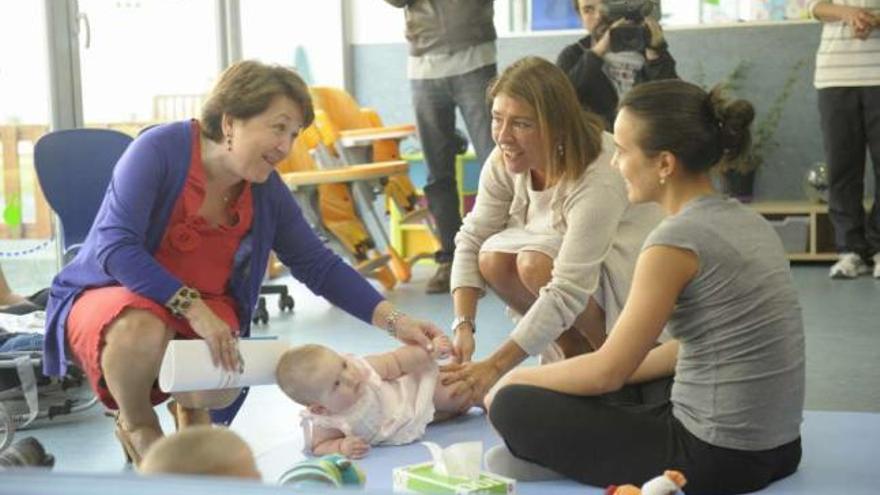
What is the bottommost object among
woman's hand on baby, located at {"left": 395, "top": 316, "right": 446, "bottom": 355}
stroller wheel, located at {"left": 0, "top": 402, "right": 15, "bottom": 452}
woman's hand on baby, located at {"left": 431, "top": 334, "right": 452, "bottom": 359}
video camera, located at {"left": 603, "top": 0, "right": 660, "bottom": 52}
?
stroller wheel, located at {"left": 0, "top": 402, "right": 15, "bottom": 452}

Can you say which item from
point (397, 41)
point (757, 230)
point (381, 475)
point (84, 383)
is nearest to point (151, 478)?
point (757, 230)

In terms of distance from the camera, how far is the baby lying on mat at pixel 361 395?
2.62 metres

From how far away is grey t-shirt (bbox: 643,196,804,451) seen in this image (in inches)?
84.5

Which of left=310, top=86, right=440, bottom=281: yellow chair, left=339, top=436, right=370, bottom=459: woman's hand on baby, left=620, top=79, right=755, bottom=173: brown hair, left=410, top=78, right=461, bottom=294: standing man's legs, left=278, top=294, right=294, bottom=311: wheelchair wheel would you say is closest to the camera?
left=620, top=79, right=755, bottom=173: brown hair

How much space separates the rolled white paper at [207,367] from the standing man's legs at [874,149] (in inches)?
136

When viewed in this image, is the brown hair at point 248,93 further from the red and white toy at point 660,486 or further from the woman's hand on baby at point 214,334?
the red and white toy at point 660,486

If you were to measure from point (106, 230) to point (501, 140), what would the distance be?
857 millimetres

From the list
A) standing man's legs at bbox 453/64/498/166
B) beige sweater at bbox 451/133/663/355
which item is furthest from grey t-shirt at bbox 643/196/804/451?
standing man's legs at bbox 453/64/498/166

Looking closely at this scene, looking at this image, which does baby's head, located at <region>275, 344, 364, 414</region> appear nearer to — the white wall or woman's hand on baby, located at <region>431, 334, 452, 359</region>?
woman's hand on baby, located at <region>431, 334, 452, 359</region>

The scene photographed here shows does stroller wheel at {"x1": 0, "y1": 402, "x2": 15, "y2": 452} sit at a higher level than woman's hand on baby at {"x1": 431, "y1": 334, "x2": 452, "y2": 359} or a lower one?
lower

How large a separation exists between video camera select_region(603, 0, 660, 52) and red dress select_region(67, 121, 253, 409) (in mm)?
1960

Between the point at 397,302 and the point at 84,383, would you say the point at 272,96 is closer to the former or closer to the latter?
the point at 84,383

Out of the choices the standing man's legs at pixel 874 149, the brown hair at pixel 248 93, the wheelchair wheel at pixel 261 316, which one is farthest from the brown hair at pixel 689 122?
the standing man's legs at pixel 874 149

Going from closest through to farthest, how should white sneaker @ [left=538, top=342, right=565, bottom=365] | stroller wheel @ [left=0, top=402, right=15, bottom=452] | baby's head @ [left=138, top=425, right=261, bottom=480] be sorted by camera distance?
1. baby's head @ [left=138, top=425, right=261, bottom=480]
2. stroller wheel @ [left=0, top=402, right=15, bottom=452]
3. white sneaker @ [left=538, top=342, right=565, bottom=365]
